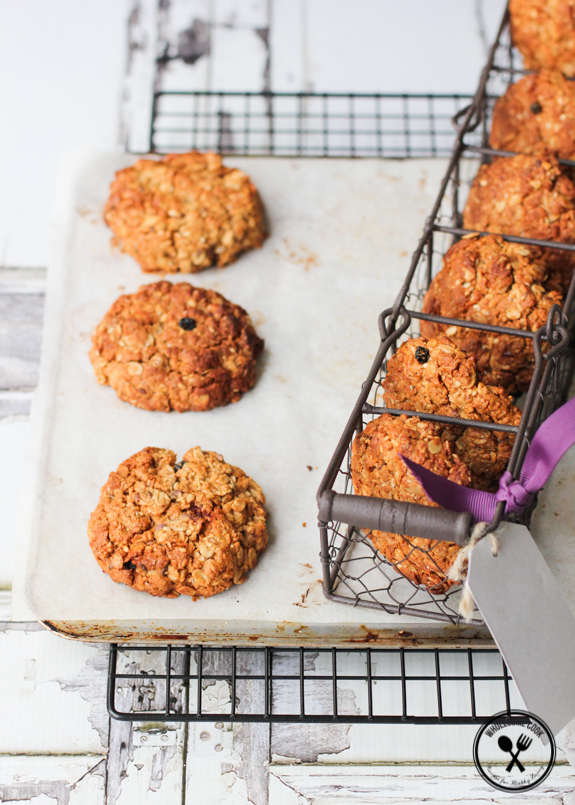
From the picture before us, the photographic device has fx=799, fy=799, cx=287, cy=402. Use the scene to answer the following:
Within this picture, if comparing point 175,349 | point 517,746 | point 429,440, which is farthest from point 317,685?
point 175,349

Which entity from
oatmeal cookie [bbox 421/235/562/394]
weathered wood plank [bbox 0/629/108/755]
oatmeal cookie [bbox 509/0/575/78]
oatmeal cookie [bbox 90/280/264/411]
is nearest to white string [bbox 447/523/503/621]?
oatmeal cookie [bbox 421/235/562/394]

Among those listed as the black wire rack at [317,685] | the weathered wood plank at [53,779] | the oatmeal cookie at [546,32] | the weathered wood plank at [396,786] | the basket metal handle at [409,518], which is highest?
the oatmeal cookie at [546,32]

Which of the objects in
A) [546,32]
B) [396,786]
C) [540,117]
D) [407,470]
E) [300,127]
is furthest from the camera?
[300,127]

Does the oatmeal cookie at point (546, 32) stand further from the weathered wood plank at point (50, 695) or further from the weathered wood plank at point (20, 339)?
the weathered wood plank at point (50, 695)

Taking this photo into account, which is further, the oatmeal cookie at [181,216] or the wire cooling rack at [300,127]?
the wire cooling rack at [300,127]

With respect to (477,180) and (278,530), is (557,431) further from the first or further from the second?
(477,180)

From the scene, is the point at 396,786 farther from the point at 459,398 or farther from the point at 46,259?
the point at 46,259

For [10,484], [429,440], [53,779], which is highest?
[429,440]

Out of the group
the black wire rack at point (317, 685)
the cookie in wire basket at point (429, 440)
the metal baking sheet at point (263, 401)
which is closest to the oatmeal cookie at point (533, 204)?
the metal baking sheet at point (263, 401)
